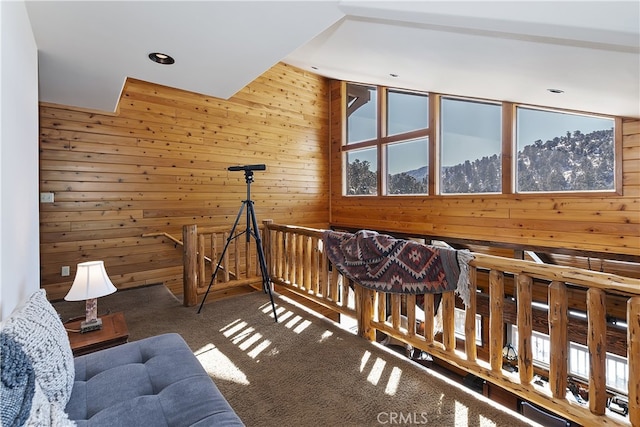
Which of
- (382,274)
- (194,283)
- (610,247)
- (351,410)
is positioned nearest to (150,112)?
(194,283)

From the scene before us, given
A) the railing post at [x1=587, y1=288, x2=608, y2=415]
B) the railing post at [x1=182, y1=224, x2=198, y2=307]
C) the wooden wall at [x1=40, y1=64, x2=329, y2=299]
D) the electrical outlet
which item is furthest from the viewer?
the wooden wall at [x1=40, y1=64, x2=329, y2=299]

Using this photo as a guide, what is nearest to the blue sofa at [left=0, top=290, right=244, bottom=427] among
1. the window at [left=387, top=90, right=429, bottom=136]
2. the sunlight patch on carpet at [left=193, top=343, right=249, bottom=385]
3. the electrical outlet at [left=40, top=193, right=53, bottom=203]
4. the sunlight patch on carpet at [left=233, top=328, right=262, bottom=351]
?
the sunlight patch on carpet at [left=193, top=343, right=249, bottom=385]

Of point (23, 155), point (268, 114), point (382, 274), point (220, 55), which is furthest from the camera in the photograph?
point (268, 114)

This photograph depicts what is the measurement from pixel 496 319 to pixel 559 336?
1.03 ft

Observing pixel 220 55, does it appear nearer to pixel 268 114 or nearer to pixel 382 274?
pixel 382 274

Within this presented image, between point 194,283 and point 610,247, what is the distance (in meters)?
4.54

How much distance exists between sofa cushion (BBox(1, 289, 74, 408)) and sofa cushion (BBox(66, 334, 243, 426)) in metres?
0.11

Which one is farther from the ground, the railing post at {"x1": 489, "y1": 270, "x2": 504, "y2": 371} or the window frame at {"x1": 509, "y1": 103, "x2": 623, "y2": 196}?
the window frame at {"x1": 509, "y1": 103, "x2": 623, "y2": 196}

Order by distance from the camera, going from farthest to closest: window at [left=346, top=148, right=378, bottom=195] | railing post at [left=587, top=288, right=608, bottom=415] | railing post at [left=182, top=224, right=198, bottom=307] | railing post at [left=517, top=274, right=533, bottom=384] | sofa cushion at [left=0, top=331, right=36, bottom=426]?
window at [left=346, top=148, right=378, bottom=195], railing post at [left=182, top=224, right=198, bottom=307], railing post at [left=517, top=274, right=533, bottom=384], railing post at [left=587, top=288, right=608, bottom=415], sofa cushion at [left=0, top=331, right=36, bottom=426]

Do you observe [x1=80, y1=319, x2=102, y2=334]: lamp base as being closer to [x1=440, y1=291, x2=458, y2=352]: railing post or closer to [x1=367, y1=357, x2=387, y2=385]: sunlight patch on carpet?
[x1=367, y1=357, x2=387, y2=385]: sunlight patch on carpet

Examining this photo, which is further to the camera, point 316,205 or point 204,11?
point 316,205

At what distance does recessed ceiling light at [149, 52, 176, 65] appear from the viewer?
205cm

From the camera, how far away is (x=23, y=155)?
A: 1.58m

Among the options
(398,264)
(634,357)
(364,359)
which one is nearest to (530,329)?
(634,357)
